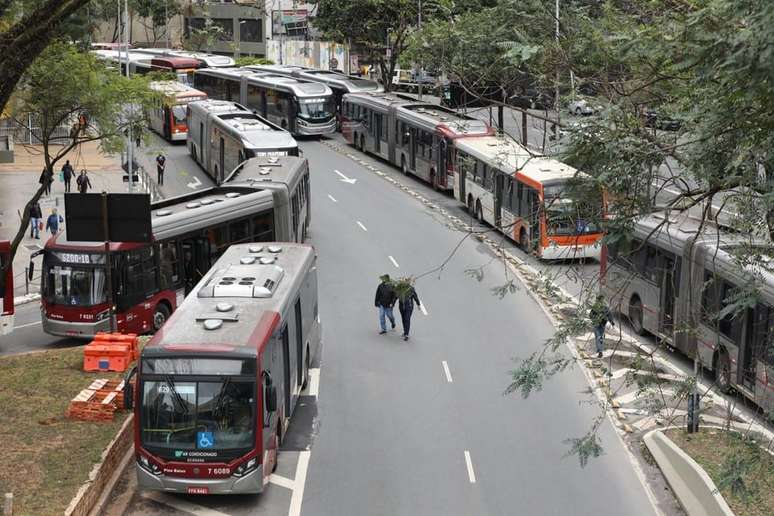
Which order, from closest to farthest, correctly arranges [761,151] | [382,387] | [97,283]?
[761,151]
[382,387]
[97,283]

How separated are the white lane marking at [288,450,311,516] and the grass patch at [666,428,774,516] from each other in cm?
616

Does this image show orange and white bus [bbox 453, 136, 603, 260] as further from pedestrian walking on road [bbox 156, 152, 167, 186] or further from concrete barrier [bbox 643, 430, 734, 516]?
pedestrian walking on road [bbox 156, 152, 167, 186]

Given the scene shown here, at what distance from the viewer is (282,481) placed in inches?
765

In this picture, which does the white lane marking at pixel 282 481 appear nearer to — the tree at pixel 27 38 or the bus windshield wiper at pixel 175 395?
the bus windshield wiper at pixel 175 395

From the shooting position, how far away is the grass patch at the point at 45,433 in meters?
17.8

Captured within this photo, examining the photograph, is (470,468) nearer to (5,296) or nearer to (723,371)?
(723,371)

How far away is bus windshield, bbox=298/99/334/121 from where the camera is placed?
57875mm

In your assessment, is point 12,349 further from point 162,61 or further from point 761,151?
point 162,61

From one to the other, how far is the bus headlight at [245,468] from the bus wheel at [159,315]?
958 centimetres

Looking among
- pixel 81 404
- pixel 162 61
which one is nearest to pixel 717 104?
pixel 81 404

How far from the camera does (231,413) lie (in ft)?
58.5

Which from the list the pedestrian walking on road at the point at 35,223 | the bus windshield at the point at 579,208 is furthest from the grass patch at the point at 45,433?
the pedestrian walking on road at the point at 35,223

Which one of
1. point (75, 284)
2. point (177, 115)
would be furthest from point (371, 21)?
point (75, 284)

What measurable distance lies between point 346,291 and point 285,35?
2608 inches
